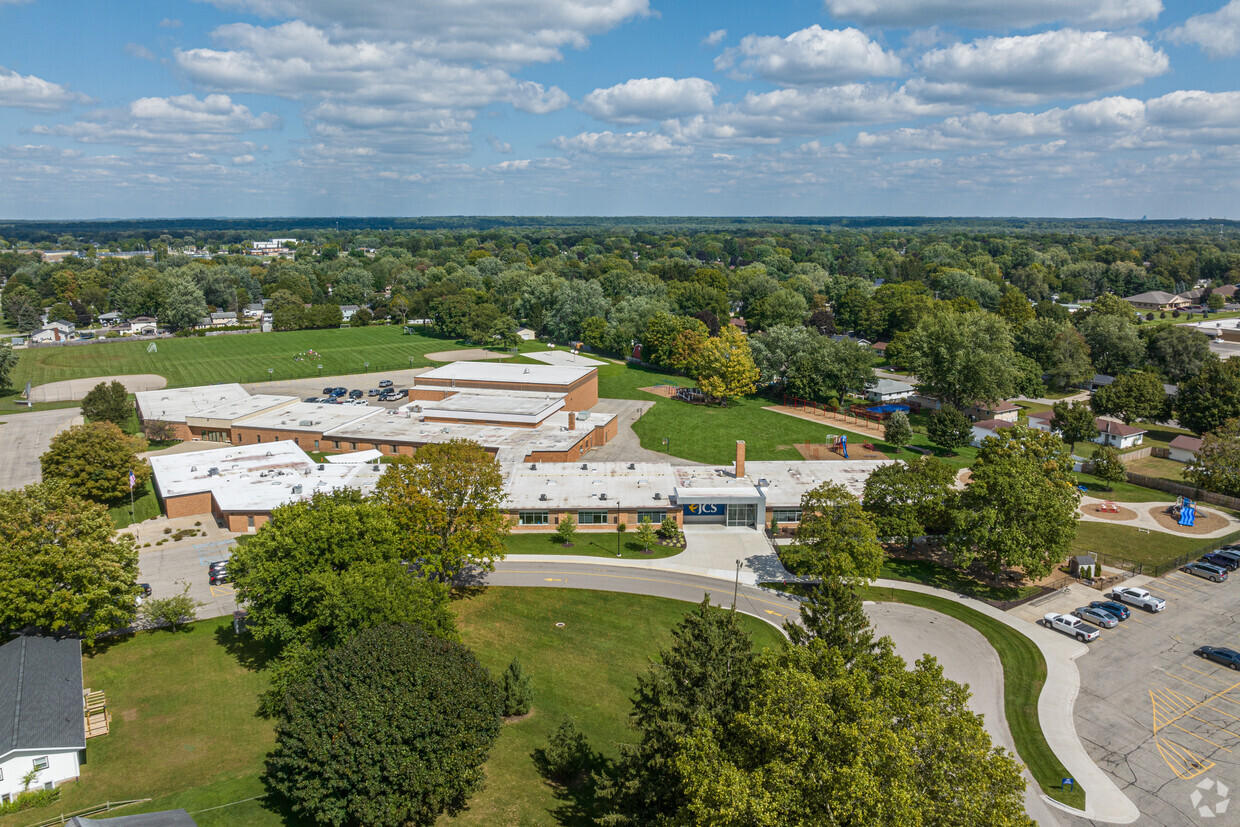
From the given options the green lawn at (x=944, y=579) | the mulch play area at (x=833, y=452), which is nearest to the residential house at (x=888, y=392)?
the mulch play area at (x=833, y=452)

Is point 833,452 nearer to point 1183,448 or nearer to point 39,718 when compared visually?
point 1183,448

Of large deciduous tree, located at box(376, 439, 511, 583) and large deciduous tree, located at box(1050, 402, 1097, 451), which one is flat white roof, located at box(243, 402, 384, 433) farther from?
large deciduous tree, located at box(1050, 402, 1097, 451)

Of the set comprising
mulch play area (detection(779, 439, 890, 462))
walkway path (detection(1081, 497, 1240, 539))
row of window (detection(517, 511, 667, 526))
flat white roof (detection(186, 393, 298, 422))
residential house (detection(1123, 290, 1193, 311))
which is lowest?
walkway path (detection(1081, 497, 1240, 539))

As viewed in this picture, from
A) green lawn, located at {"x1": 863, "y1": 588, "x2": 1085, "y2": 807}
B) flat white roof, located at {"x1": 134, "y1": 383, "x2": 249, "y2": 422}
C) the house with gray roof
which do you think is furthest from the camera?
flat white roof, located at {"x1": 134, "y1": 383, "x2": 249, "y2": 422}

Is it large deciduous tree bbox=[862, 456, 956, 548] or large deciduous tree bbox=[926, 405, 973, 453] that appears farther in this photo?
large deciduous tree bbox=[926, 405, 973, 453]

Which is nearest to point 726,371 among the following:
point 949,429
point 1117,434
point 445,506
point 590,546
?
point 949,429

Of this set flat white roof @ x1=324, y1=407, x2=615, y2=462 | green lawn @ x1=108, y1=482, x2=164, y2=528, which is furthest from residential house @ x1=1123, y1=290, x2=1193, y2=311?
green lawn @ x1=108, y1=482, x2=164, y2=528
